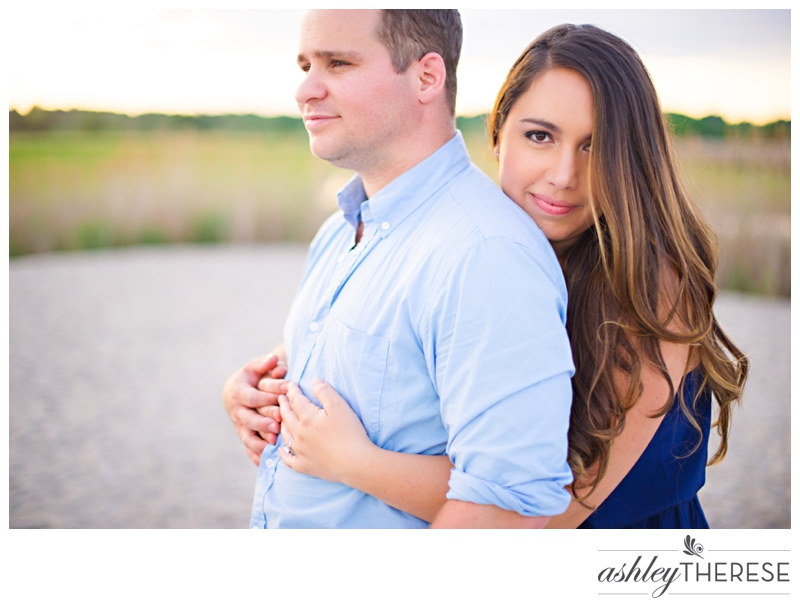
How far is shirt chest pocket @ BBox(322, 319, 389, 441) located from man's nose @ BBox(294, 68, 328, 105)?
54 cm

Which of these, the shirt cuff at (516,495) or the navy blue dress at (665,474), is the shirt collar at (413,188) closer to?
the shirt cuff at (516,495)

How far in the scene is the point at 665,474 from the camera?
1550 millimetres

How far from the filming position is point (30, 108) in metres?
3.24

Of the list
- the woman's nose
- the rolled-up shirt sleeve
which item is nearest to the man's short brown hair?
the woman's nose

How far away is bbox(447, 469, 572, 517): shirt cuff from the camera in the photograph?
1156 millimetres

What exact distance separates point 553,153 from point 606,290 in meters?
0.35

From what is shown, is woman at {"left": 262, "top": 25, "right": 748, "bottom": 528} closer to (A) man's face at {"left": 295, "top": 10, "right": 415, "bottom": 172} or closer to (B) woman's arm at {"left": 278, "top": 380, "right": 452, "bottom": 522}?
(B) woman's arm at {"left": 278, "top": 380, "right": 452, "bottom": 522}

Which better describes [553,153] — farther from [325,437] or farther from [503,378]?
[325,437]

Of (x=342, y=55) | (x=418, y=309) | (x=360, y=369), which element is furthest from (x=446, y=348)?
(x=342, y=55)

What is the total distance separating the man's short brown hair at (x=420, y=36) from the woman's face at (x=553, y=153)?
21 cm
